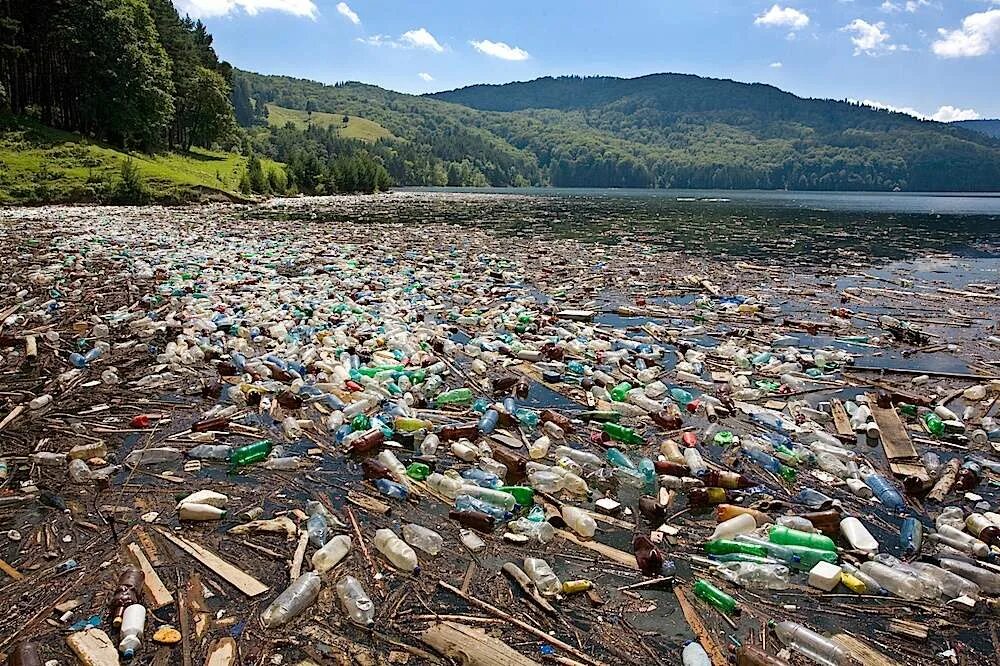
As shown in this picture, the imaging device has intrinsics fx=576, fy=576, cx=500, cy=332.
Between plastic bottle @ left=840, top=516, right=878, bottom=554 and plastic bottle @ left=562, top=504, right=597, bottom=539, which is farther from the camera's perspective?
plastic bottle @ left=562, top=504, right=597, bottom=539

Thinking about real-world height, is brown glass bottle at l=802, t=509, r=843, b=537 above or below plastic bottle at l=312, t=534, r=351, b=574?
above

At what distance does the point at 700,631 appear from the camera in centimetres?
306

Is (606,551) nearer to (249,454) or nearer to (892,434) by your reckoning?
(249,454)

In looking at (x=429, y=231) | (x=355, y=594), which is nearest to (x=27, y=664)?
(x=355, y=594)

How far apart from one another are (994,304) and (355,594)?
50.1 feet

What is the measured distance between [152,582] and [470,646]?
186 centimetres

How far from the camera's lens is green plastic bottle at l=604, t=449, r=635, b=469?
16.3 ft

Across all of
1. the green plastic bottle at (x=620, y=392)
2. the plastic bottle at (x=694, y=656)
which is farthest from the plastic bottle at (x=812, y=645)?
the green plastic bottle at (x=620, y=392)

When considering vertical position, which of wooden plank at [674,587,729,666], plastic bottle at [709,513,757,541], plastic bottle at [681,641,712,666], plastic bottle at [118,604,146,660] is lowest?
plastic bottle at [118,604,146,660]

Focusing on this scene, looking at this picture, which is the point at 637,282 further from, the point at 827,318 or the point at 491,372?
the point at 491,372

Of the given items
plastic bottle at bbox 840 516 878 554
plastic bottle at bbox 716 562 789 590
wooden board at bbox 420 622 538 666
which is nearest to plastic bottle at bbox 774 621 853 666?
plastic bottle at bbox 716 562 789 590

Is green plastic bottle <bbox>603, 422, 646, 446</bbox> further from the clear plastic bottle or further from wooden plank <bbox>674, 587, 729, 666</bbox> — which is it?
wooden plank <bbox>674, 587, 729, 666</bbox>

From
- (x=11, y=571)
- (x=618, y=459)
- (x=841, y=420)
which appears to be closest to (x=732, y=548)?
(x=618, y=459)

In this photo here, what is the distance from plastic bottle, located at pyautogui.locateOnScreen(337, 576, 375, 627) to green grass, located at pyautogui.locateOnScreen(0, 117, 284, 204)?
1554 inches
